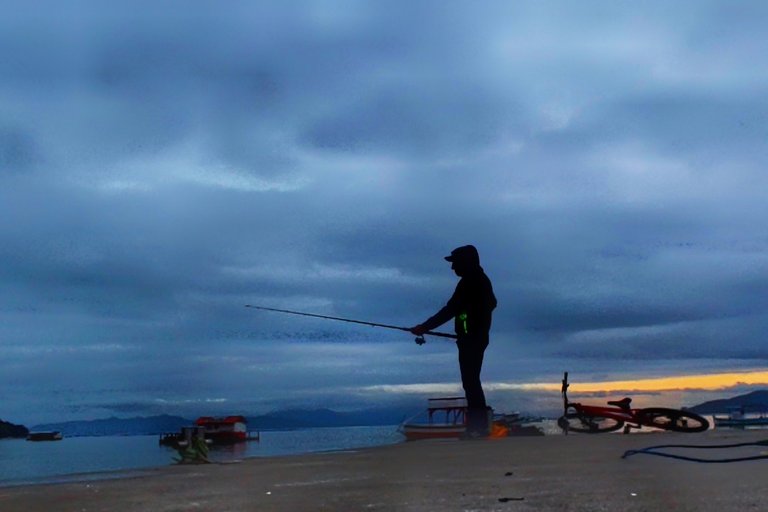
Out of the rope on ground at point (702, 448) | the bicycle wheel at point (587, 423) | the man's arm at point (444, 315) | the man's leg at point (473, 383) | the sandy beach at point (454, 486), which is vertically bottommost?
the sandy beach at point (454, 486)

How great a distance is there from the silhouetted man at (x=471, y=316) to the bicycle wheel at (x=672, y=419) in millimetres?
2227

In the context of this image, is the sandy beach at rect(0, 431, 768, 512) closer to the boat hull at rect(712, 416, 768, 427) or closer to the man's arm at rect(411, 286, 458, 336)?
the man's arm at rect(411, 286, 458, 336)

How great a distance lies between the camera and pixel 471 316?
12.2 m

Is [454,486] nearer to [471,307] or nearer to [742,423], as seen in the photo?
[471,307]

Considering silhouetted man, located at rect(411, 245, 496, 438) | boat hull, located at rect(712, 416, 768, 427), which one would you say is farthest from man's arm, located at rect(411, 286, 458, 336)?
boat hull, located at rect(712, 416, 768, 427)

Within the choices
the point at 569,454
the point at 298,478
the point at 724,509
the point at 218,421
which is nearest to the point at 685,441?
the point at 569,454

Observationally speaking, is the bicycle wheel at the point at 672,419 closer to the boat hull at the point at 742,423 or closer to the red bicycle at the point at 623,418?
the red bicycle at the point at 623,418

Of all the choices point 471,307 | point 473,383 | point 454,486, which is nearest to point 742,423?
point 473,383

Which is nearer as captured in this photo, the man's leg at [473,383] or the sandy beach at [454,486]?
the sandy beach at [454,486]

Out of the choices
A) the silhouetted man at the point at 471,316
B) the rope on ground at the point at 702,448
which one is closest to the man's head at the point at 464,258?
the silhouetted man at the point at 471,316

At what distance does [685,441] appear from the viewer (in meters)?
9.66

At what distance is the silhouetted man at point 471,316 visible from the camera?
1224 cm

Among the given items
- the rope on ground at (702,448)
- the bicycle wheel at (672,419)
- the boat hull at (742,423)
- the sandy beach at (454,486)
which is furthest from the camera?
the boat hull at (742,423)

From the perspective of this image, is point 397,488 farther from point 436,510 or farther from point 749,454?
point 749,454
